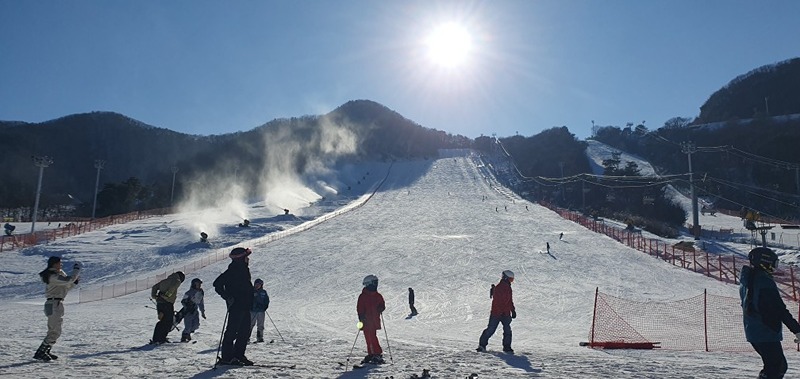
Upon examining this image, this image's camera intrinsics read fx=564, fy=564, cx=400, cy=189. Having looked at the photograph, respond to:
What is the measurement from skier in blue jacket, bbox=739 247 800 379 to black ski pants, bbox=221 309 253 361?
580cm

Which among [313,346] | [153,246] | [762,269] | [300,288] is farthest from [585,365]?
[153,246]

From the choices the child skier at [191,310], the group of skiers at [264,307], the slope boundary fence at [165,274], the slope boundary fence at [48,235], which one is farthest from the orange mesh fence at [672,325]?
the slope boundary fence at [48,235]

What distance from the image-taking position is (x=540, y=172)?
111750 mm

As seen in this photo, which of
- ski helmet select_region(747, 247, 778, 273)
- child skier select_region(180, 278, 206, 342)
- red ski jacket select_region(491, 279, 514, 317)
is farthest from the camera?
child skier select_region(180, 278, 206, 342)

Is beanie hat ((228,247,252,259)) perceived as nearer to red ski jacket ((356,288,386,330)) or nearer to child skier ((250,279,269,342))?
red ski jacket ((356,288,386,330))

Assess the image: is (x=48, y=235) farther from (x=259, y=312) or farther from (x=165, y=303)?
(x=259, y=312)

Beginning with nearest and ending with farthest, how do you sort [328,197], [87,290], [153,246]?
[87,290], [153,246], [328,197]

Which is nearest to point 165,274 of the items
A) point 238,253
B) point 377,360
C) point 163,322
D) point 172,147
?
point 163,322

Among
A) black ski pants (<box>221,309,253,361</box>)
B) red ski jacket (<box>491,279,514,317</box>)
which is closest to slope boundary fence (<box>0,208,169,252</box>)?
black ski pants (<box>221,309,253,361</box>)

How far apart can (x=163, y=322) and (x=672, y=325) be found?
12483mm

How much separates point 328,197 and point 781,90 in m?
120

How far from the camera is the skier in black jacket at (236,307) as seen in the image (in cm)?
732

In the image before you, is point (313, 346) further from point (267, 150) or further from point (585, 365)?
point (267, 150)

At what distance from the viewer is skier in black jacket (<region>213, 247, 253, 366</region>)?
7.32 m
